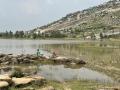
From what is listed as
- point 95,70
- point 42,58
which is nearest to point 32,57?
point 42,58

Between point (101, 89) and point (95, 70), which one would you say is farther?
point (95, 70)

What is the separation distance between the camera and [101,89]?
33844 millimetres

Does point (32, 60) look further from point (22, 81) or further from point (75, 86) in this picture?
point (22, 81)

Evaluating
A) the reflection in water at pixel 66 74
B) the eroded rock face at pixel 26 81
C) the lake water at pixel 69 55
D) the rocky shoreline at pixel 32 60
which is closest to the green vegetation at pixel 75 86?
the eroded rock face at pixel 26 81

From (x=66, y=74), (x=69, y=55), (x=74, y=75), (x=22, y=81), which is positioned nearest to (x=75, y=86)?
(x=22, y=81)

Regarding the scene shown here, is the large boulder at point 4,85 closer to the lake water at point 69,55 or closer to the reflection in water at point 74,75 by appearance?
the reflection in water at point 74,75

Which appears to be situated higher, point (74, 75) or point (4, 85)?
point (4, 85)

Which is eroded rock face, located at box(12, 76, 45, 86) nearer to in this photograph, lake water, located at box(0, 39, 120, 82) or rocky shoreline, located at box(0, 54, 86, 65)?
lake water, located at box(0, 39, 120, 82)

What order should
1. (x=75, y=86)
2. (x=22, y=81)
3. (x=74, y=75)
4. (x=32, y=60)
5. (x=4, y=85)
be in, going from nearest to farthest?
(x=4, y=85) → (x=22, y=81) → (x=75, y=86) → (x=74, y=75) → (x=32, y=60)

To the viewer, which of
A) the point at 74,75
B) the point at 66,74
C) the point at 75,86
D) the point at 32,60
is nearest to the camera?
the point at 75,86

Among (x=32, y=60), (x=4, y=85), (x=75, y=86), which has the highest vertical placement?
(x=4, y=85)

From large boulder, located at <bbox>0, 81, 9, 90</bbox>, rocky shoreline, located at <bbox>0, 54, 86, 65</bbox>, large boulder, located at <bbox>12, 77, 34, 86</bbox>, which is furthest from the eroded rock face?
rocky shoreline, located at <bbox>0, 54, 86, 65</bbox>

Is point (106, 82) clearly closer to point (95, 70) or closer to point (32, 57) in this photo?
point (95, 70)

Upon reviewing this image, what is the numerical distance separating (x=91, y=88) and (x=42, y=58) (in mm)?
37906
